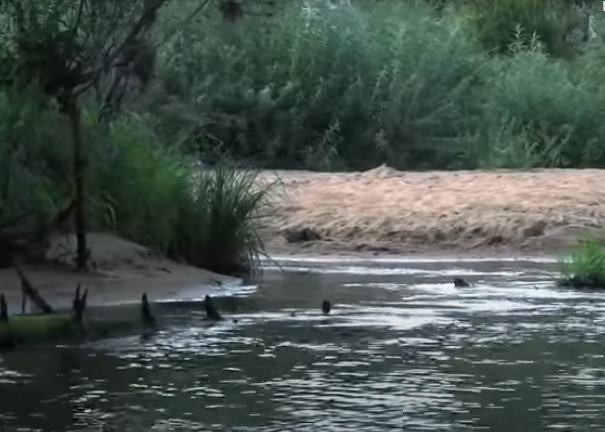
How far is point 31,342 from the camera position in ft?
40.2

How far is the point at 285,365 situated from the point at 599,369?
2.09 meters

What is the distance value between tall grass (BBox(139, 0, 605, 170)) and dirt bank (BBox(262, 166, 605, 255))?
3457 millimetres

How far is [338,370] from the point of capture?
11352 mm

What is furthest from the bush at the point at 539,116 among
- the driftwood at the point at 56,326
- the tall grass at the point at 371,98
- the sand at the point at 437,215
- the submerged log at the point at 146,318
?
the driftwood at the point at 56,326

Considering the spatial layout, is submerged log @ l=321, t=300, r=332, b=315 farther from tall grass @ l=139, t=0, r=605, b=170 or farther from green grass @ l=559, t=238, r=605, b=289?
tall grass @ l=139, t=0, r=605, b=170

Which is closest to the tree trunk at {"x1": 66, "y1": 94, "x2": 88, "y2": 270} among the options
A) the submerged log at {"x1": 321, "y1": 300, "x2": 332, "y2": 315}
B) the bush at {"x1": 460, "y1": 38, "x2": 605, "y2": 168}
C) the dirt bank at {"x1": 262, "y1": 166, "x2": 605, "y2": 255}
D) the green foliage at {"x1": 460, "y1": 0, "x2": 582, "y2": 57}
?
the submerged log at {"x1": 321, "y1": 300, "x2": 332, "y2": 315}

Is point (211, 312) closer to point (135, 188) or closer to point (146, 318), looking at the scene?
point (146, 318)

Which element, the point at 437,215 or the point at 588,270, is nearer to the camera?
the point at 588,270

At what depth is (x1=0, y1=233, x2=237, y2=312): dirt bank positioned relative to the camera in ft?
48.6

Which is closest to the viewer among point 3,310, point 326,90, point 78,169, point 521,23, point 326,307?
point 3,310

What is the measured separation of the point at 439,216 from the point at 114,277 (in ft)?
25.5

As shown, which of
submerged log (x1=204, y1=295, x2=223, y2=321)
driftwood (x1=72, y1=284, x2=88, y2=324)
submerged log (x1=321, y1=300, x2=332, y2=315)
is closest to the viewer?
driftwood (x1=72, y1=284, x2=88, y2=324)

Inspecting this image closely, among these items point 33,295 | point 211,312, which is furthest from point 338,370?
point 211,312

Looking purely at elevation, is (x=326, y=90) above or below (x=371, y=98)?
above
